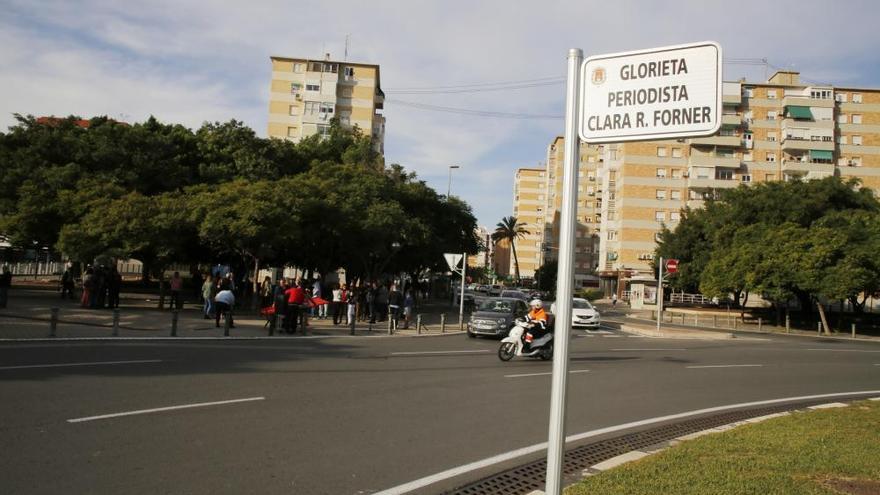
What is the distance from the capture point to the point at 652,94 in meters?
3.31

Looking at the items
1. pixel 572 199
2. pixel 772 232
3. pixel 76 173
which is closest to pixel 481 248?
pixel 772 232

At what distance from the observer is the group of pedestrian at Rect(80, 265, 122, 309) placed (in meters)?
24.9

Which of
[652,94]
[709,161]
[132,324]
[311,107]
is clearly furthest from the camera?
[709,161]

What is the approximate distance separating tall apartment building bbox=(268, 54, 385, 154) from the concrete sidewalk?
43777 millimetres

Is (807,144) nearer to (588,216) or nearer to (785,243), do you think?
(588,216)

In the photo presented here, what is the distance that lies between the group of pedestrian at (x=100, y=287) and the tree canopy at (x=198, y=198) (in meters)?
0.81

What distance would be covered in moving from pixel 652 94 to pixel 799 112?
273 ft

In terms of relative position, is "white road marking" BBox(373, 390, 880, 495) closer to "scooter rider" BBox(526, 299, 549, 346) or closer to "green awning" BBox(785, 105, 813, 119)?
"scooter rider" BBox(526, 299, 549, 346)

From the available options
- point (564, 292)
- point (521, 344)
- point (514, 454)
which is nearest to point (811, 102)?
point (521, 344)

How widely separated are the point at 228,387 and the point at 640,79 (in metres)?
8.63

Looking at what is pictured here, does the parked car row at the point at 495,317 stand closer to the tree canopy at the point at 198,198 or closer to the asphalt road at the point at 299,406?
the asphalt road at the point at 299,406

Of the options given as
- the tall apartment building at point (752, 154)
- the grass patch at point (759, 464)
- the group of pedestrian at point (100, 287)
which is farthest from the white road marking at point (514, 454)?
the tall apartment building at point (752, 154)

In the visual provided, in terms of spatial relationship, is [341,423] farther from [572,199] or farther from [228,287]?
[228,287]

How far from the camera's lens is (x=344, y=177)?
34125 mm
